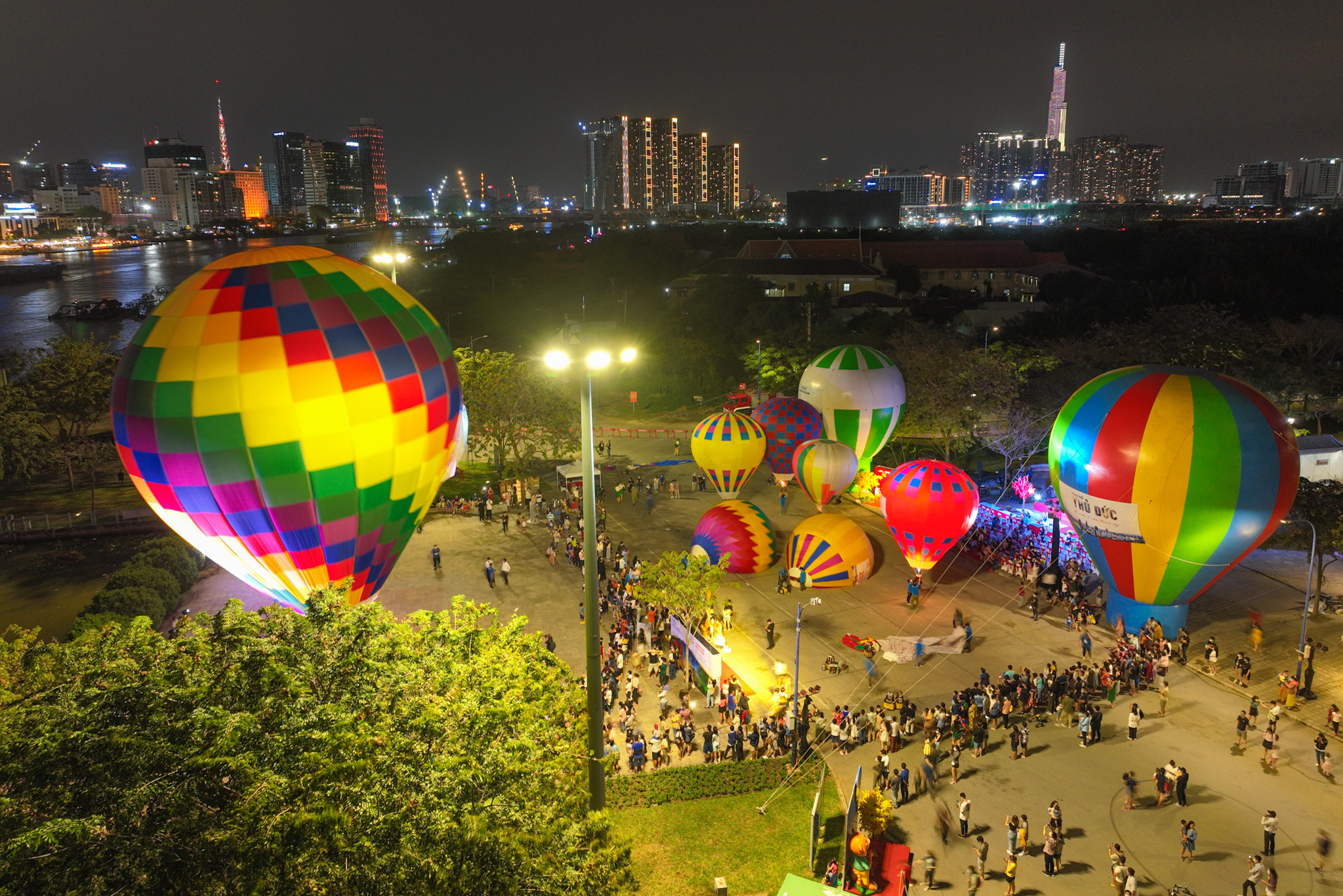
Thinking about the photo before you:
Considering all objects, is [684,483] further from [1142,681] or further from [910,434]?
[1142,681]

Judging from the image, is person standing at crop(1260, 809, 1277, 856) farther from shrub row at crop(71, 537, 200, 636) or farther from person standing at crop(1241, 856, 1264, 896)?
shrub row at crop(71, 537, 200, 636)

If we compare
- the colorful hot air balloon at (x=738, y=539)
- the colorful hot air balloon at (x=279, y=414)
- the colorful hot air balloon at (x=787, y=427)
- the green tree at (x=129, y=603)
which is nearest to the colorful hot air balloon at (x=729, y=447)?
the colorful hot air balloon at (x=787, y=427)

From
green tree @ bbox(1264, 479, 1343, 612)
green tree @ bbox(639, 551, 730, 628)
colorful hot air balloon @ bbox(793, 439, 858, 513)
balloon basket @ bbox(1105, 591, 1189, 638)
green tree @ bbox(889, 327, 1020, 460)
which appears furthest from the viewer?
green tree @ bbox(889, 327, 1020, 460)

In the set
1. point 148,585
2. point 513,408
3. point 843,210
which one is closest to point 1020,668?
point 513,408

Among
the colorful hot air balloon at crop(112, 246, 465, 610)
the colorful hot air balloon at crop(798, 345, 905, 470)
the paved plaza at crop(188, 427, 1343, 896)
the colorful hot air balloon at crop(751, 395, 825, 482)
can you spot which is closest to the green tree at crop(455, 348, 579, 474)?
the paved plaza at crop(188, 427, 1343, 896)

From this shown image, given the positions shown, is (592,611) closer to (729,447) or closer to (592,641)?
(592,641)
